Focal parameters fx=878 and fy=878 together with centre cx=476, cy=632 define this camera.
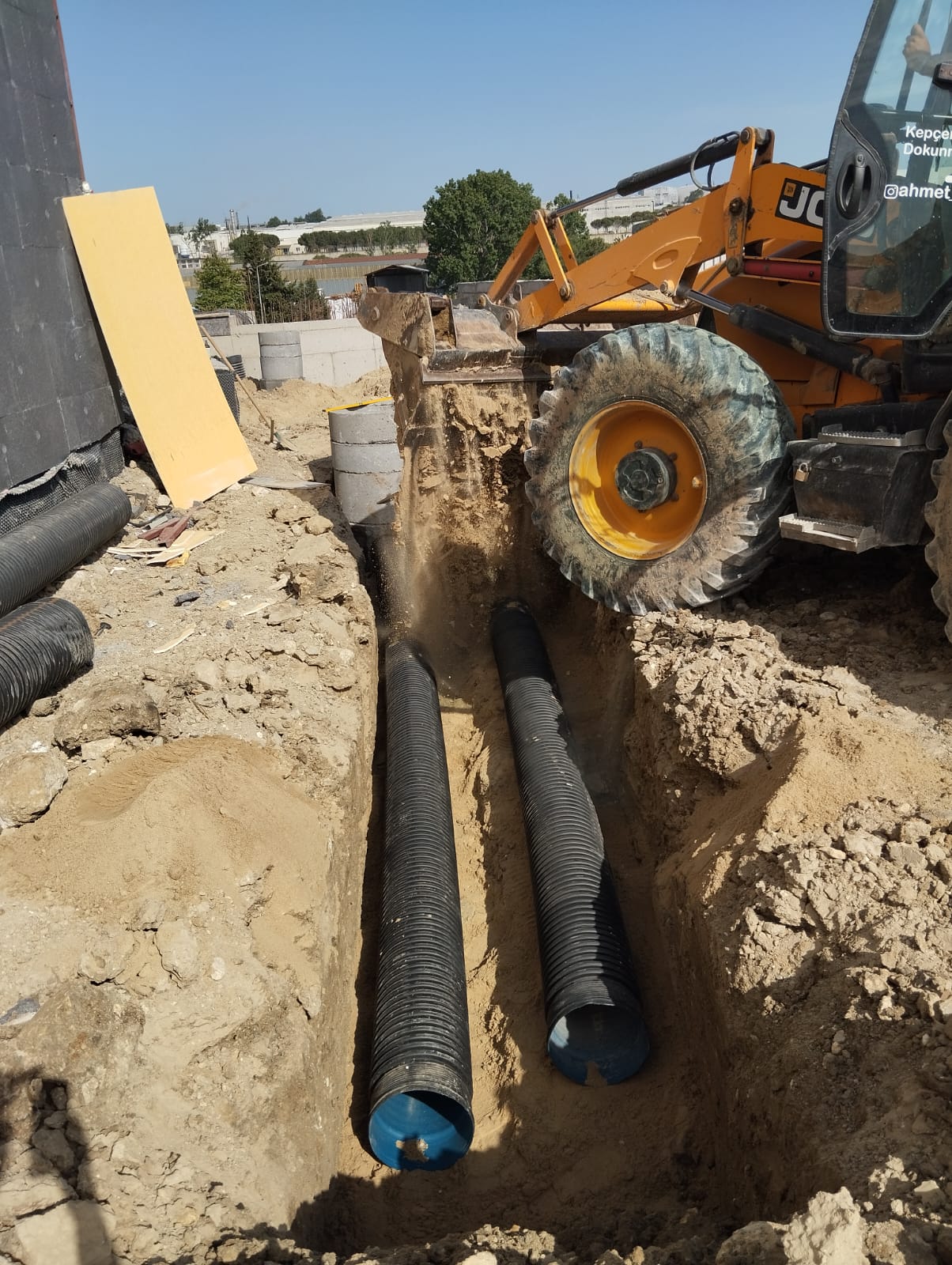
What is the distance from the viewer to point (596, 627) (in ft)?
21.4

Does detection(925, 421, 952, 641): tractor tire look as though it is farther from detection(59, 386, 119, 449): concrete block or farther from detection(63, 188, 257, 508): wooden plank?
detection(59, 386, 119, 449): concrete block

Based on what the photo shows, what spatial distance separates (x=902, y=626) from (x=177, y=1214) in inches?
162

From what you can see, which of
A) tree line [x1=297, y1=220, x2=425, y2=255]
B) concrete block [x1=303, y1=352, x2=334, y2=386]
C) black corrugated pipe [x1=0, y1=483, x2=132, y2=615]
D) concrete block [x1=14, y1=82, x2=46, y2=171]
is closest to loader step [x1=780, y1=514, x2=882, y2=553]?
black corrugated pipe [x1=0, y1=483, x2=132, y2=615]

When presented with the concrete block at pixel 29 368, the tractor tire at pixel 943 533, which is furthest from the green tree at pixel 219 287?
the tractor tire at pixel 943 533

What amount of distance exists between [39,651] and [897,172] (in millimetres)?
5085

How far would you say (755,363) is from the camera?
496cm

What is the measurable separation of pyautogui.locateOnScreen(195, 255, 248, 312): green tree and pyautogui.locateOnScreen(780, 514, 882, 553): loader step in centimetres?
2833

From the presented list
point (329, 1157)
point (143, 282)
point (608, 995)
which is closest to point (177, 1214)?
point (329, 1157)

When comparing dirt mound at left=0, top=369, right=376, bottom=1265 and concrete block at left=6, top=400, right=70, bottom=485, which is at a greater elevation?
concrete block at left=6, top=400, right=70, bottom=485

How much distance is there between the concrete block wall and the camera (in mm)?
17688

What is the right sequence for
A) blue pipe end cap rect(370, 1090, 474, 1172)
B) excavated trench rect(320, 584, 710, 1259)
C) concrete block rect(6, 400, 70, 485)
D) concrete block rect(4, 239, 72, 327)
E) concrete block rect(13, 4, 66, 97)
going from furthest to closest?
concrete block rect(13, 4, 66, 97), concrete block rect(4, 239, 72, 327), concrete block rect(6, 400, 70, 485), blue pipe end cap rect(370, 1090, 474, 1172), excavated trench rect(320, 584, 710, 1259)

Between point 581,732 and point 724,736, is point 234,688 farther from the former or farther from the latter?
point 724,736

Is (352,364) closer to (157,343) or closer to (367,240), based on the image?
(157,343)

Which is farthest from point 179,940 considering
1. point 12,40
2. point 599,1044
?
point 12,40
